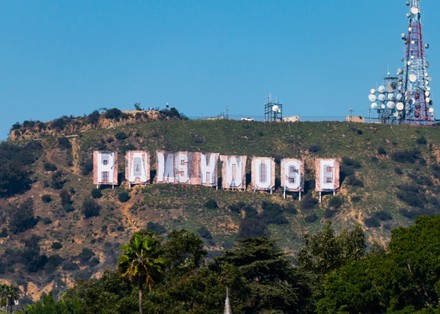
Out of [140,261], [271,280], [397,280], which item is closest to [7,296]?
[271,280]

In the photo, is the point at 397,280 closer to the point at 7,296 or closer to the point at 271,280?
the point at 271,280

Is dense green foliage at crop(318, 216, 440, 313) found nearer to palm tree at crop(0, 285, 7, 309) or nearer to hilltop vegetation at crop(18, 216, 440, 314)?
hilltop vegetation at crop(18, 216, 440, 314)

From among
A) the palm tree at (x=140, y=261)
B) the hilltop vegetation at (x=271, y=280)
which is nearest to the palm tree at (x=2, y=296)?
the hilltop vegetation at (x=271, y=280)

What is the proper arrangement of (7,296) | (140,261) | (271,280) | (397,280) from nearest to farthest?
1. (140,261)
2. (397,280)
3. (271,280)
4. (7,296)

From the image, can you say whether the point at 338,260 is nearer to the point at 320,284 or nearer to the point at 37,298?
the point at 320,284

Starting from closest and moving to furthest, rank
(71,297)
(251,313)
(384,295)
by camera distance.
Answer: (384,295)
(251,313)
(71,297)

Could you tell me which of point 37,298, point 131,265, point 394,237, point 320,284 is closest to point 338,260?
point 320,284

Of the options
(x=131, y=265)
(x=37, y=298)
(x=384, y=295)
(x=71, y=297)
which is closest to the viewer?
(x=131, y=265)

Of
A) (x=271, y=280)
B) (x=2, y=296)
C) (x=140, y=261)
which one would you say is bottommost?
(x=2, y=296)

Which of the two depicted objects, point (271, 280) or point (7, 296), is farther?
point (7, 296)

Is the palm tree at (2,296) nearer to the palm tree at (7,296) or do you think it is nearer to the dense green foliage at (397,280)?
the palm tree at (7,296)

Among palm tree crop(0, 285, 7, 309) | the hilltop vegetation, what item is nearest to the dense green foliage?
the hilltop vegetation
